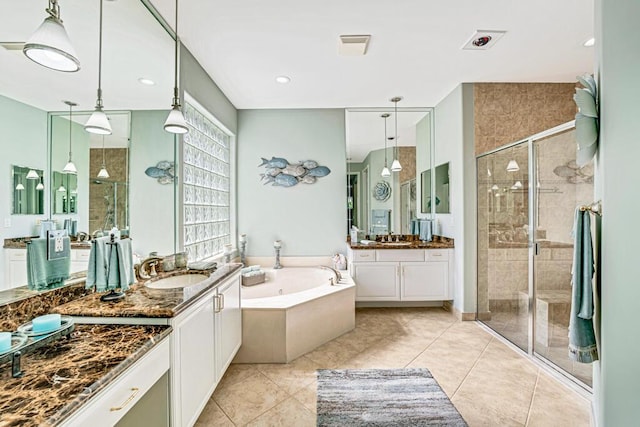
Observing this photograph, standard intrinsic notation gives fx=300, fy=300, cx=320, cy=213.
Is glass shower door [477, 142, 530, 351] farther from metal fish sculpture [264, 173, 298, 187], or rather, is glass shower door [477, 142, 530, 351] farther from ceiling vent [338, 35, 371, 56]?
metal fish sculpture [264, 173, 298, 187]

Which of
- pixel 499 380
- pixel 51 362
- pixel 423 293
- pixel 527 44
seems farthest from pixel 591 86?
pixel 423 293

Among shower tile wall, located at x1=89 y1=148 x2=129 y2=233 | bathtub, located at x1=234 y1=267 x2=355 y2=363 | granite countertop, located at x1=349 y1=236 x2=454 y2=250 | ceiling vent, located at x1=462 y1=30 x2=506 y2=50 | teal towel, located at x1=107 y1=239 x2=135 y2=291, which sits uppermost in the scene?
ceiling vent, located at x1=462 y1=30 x2=506 y2=50

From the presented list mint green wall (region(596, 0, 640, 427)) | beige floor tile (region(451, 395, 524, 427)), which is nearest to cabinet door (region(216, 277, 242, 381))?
beige floor tile (region(451, 395, 524, 427))

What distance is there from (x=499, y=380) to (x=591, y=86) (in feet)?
6.70

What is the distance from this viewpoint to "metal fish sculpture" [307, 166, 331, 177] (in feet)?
13.4

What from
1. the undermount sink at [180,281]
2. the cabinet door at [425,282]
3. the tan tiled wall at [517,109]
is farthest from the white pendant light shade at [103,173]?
the tan tiled wall at [517,109]

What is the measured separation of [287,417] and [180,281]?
3.65 feet

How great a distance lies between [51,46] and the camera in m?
0.97

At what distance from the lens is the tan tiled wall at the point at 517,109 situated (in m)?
3.34

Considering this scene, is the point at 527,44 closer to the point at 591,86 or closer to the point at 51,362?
the point at 591,86

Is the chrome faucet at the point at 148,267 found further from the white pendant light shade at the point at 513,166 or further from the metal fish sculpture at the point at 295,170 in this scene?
the white pendant light shade at the point at 513,166

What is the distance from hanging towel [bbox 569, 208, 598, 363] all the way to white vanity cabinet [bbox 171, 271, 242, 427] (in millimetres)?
1791

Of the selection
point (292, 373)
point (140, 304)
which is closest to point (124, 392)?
point (140, 304)

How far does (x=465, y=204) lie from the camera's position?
3.41 meters
